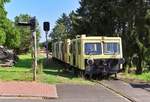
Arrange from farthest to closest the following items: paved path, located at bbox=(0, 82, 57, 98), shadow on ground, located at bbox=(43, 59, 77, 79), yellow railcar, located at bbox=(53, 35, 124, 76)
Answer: shadow on ground, located at bbox=(43, 59, 77, 79)
yellow railcar, located at bbox=(53, 35, 124, 76)
paved path, located at bbox=(0, 82, 57, 98)

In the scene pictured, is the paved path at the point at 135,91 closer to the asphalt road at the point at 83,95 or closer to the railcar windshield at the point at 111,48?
the asphalt road at the point at 83,95

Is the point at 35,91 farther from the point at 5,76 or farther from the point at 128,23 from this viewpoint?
the point at 128,23

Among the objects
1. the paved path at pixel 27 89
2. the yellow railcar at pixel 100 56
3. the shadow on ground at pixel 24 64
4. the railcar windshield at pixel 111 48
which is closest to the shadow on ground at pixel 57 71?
the yellow railcar at pixel 100 56

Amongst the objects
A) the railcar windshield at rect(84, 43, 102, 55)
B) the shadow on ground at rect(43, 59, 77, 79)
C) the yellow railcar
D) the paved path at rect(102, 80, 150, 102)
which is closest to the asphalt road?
the paved path at rect(102, 80, 150, 102)

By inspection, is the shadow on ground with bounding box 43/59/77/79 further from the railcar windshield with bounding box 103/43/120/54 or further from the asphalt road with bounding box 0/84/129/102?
the asphalt road with bounding box 0/84/129/102

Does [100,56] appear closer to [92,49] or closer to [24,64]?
[92,49]

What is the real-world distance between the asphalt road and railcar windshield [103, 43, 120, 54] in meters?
7.52

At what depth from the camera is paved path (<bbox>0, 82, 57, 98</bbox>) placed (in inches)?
834

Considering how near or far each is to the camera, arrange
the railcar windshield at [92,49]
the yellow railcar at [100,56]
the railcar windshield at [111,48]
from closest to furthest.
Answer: the yellow railcar at [100,56], the railcar windshield at [92,49], the railcar windshield at [111,48]

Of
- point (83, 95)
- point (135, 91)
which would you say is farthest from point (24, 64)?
point (83, 95)

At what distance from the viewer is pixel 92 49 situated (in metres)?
33.7

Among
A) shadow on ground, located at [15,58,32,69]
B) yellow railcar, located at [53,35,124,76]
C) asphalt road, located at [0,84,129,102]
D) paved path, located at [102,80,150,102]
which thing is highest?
yellow railcar, located at [53,35,124,76]

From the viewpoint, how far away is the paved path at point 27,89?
21.2 meters

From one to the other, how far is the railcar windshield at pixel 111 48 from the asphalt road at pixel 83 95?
7520 mm
